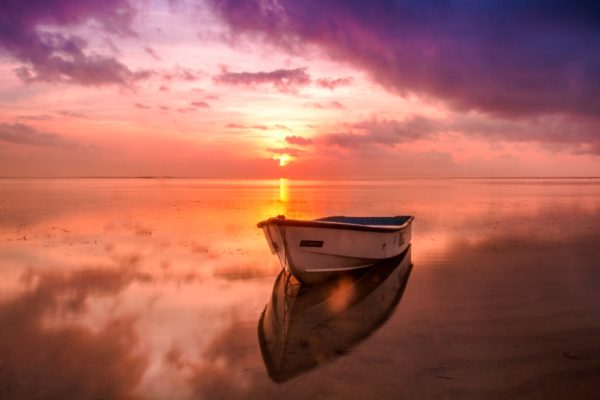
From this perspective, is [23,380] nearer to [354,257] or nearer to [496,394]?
[496,394]

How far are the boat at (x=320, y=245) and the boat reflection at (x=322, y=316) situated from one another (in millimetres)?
513

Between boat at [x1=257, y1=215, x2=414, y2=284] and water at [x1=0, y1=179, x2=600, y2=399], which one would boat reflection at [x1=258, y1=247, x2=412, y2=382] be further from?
boat at [x1=257, y1=215, x2=414, y2=284]

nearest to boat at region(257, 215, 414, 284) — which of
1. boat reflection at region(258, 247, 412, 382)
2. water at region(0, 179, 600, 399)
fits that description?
Result: boat reflection at region(258, 247, 412, 382)

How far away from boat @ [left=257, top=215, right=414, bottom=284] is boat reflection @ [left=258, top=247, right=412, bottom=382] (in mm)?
513

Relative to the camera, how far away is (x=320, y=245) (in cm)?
1427

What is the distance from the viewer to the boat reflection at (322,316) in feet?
29.1

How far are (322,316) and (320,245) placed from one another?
308 centimetres

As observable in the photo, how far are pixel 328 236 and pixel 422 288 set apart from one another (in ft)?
10.9

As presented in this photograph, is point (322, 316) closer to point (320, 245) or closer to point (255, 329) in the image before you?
point (255, 329)

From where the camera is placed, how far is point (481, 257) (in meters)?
19.5

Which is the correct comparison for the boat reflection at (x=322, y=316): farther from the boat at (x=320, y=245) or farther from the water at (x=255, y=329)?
the boat at (x=320, y=245)

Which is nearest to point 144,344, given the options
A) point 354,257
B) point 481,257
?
point 354,257

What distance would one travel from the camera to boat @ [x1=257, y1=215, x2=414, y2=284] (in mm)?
13875

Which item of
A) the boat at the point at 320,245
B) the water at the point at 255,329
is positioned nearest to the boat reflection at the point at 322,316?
the water at the point at 255,329
